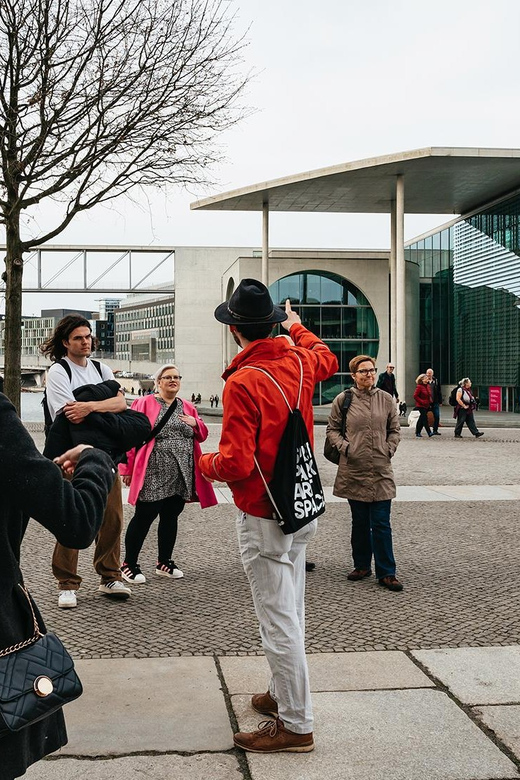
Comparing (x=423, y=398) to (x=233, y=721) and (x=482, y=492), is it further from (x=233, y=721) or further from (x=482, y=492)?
(x=233, y=721)

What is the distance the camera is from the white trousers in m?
3.55

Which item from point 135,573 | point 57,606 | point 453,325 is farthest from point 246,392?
point 453,325

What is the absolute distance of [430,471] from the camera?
14.6 m

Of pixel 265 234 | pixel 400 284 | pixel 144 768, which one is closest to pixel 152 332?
pixel 265 234

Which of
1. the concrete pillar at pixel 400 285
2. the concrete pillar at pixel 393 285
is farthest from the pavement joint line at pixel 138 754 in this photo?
the concrete pillar at pixel 393 285

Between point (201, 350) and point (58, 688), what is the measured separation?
56438mm

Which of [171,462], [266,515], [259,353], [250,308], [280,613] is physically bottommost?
[280,613]

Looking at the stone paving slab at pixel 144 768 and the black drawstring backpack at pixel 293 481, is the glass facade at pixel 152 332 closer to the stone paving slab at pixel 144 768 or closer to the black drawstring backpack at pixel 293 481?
the black drawstring backpack at pixel 293 481

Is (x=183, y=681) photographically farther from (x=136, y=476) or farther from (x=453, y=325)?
(x=453, y=325)

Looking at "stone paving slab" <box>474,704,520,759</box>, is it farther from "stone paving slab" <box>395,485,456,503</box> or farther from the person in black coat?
"stone paving slab" <box>395,485,456,503</box>

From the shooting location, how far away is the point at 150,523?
6660mm

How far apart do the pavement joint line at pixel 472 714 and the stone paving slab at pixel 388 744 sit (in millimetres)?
28

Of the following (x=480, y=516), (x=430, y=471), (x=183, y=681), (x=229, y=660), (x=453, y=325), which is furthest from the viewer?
(x=453, y=325)

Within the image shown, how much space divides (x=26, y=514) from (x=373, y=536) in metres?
4.68
